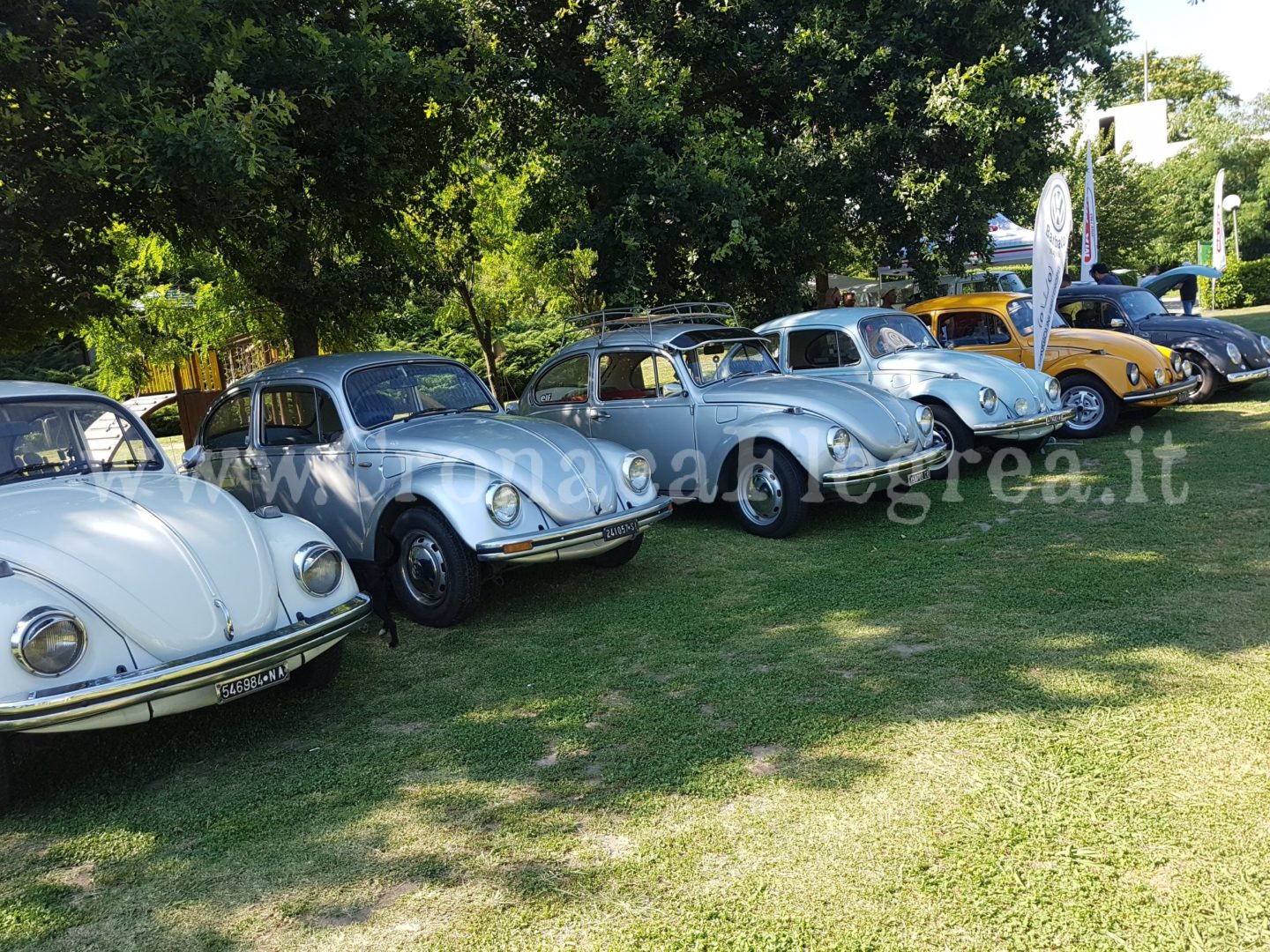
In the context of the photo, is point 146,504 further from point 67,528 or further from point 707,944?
point 707,944

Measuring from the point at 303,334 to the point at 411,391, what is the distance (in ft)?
18.3

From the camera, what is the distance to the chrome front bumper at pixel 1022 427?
934 cm

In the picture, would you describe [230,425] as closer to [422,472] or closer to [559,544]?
[422,472]

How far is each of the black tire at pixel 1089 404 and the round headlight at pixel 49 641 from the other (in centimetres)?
1055

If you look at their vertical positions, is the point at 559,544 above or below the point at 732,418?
below

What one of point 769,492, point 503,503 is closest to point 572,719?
point 503,503

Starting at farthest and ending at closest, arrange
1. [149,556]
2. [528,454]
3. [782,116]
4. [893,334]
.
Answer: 1. [782,116]
2. [893,334]
3. [528,454]
4. [149,556]

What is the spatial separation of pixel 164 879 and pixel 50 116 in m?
6.56

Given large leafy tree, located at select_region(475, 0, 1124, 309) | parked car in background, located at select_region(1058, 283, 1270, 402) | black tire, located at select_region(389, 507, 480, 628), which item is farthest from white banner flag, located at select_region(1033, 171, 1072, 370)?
black tire, located at select_region(389, 507, 480, 628)

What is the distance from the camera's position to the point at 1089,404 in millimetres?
11250

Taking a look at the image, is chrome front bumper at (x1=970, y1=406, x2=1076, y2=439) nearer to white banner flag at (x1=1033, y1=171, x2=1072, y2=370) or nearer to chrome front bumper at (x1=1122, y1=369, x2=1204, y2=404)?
white banner flag at (x1=1033, y1=171, x2=1072, y2=370)

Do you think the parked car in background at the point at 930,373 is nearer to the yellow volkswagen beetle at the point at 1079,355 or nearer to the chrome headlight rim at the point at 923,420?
the chrome headlight rim at the point at 923,420

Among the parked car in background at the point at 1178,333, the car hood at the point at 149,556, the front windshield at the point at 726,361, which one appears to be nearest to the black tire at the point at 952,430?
the front windshield at the point at 726,361

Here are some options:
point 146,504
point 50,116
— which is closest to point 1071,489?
point 146,504
